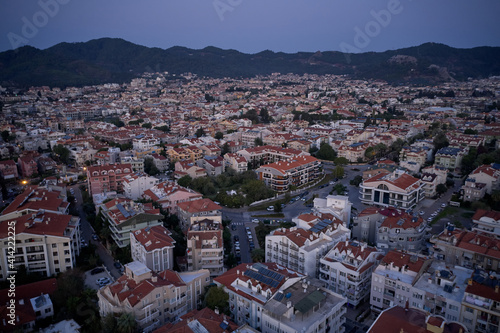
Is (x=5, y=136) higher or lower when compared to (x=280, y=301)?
higher

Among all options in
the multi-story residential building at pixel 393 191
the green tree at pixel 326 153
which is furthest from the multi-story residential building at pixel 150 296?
the green tree at pixel 326 153

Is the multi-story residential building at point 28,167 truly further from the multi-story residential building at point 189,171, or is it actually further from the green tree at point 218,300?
the green tree at point 218,300

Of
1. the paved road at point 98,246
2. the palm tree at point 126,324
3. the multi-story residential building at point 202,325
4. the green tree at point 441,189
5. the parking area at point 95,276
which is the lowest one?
the paved road at point 98,246

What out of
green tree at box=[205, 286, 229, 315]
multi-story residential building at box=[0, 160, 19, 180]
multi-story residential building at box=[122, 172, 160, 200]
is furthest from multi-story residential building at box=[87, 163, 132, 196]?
green tree at box=[205, 286, 229, 315]

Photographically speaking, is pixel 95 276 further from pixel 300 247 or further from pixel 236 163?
pixel 236 163

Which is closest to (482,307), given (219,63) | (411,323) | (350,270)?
(411,323)

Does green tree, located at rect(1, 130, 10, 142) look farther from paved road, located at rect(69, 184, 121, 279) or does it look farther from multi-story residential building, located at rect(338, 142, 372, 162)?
multi-story residential building, located at rect(338, 142, 372, 162)

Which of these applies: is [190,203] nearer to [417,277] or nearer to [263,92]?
[417,277]
